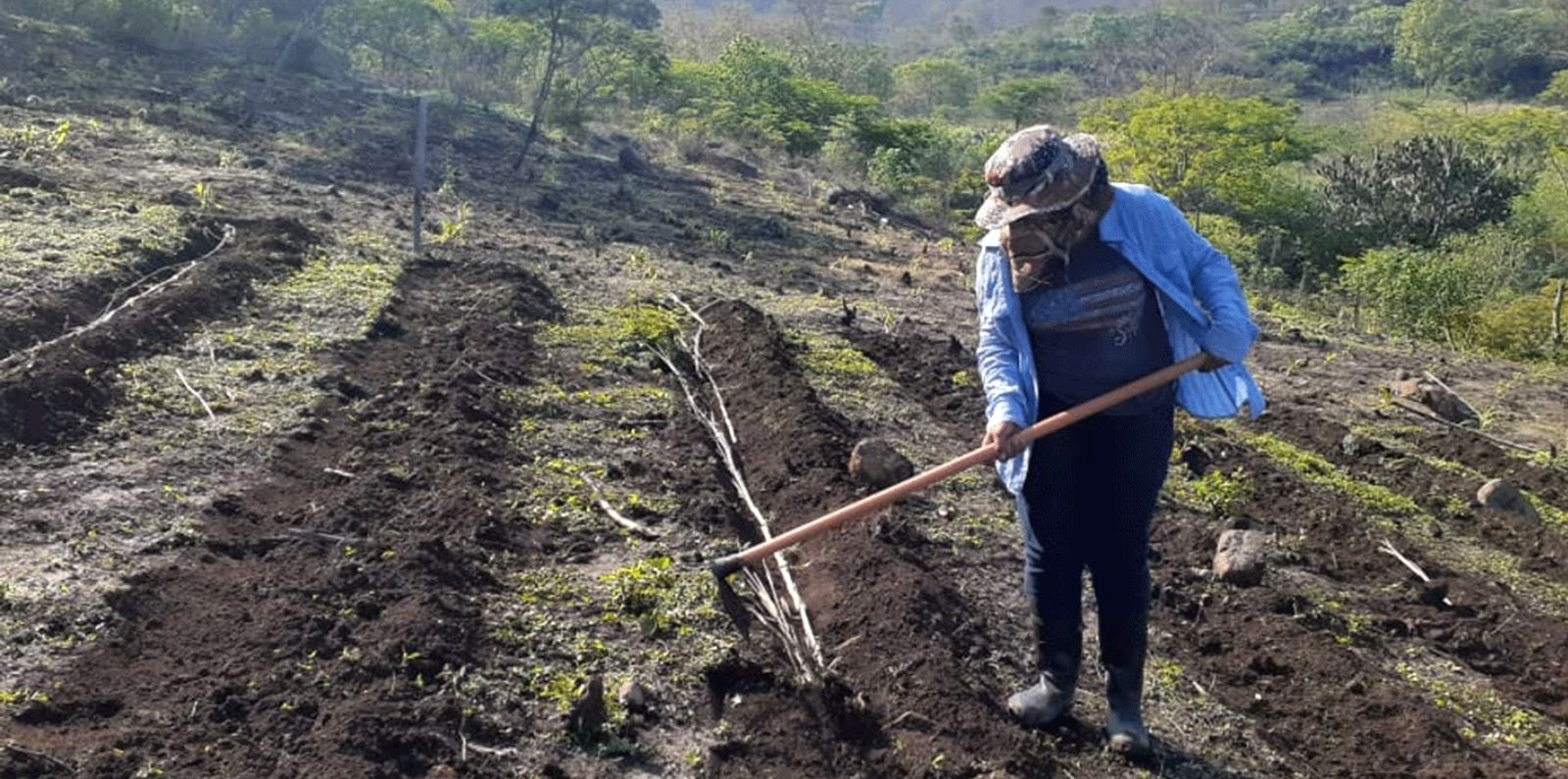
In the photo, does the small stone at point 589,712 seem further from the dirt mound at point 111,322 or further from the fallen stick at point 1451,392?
the fallen stick at point 1451,392

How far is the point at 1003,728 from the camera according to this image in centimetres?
460

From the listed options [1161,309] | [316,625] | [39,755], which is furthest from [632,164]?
[39,755]

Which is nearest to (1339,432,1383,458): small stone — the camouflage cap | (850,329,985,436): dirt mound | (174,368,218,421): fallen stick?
(850,329,985,436): dirt mound

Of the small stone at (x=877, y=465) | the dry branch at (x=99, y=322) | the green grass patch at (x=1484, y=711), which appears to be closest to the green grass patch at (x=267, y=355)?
the dry branch at (x=99, y=322)

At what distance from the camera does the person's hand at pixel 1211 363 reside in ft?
13.8

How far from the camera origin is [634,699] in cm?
461

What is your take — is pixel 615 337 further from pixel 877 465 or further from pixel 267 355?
pixel 877 465

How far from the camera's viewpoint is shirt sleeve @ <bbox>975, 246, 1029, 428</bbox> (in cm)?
421

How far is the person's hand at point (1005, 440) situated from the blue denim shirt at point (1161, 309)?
2 cm

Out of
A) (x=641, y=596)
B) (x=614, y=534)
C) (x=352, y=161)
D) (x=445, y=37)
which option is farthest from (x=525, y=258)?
(x=445, y=37)

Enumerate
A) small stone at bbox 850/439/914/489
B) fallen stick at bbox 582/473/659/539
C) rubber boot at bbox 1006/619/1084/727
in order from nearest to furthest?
rubber boot at bbox 1006/619/1084/727
fallen stick at bbox 582/473/659/539
small stone at bbox 850/439/914/489

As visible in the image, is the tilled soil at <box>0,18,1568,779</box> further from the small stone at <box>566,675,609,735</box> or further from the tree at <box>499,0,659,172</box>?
the tree at <box>499,0,659,172</box>

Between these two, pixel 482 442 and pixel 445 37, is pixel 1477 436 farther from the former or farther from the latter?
pixel 445 37

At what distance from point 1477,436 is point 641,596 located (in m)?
7.04
